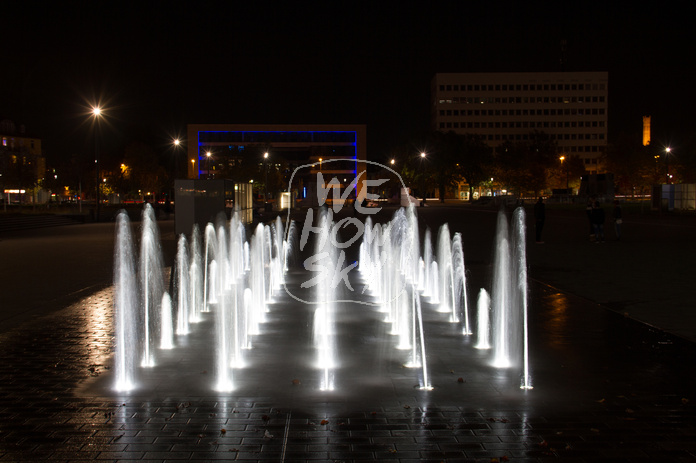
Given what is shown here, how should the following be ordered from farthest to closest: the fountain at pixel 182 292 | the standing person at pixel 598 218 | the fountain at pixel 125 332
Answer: the standing person at pixel 598 218
the fountain at pixel 182 292
the fountain at pixel 125 332

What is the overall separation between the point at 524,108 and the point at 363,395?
5241 inches

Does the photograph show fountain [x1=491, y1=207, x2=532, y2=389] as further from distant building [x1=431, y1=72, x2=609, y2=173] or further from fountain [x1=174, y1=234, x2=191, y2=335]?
distant building [x1=431, y1=72, x2=609, y2=173]

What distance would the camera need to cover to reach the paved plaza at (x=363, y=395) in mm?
4633

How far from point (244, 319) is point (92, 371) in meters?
2.14

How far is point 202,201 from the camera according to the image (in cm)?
2772

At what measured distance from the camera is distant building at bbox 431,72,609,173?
128625 millimetres

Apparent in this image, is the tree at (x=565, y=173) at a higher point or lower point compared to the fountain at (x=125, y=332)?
higher

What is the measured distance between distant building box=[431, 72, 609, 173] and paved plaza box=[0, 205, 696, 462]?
123m

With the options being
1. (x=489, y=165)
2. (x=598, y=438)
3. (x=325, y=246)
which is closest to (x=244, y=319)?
(x=598, y=438)

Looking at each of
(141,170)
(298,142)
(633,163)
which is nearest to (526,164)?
(633,163)

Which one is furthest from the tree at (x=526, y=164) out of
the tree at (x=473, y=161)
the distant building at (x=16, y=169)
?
the distant building at (x=16, y=169)

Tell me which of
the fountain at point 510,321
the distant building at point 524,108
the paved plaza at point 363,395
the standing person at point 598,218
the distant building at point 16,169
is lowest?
the paved plaza at point 363,395

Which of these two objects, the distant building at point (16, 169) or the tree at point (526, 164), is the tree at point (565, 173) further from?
the distant building at point (16, 169)

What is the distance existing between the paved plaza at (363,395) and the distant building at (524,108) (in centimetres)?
12275
